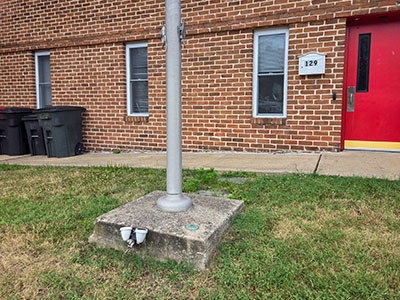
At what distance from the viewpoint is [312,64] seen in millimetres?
5539

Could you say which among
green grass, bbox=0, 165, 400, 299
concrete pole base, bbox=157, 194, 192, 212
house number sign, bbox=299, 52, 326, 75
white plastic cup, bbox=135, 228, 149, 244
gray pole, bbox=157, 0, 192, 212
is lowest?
green grass, bbox=0, 165, 400, 299

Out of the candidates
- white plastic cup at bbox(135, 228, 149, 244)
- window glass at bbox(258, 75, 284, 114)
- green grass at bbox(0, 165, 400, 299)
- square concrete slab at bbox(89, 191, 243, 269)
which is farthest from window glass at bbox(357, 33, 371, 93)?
white plastic cup at bbox(135, 228, 149, 244)

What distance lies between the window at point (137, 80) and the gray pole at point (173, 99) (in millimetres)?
4735

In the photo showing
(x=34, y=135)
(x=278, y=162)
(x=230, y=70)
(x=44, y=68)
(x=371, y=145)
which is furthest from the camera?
(x=44, y=68)

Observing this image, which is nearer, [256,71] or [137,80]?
[256,71]

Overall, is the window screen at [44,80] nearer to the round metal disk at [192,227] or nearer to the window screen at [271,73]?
the window screen at [271,73]

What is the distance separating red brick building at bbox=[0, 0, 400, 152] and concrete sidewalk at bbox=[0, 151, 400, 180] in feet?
1.31

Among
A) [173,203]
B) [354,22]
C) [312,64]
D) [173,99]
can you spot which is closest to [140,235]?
[173,203]

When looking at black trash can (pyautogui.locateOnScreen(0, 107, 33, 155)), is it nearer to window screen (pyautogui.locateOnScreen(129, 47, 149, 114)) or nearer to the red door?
window screen (pyautogui.locateOnScreen(129, 47, 149, 114))

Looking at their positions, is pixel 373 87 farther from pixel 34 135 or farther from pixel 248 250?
pixel 34 135

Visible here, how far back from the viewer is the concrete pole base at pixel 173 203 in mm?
2590

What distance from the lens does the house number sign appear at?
5.48 m

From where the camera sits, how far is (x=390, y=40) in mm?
5426

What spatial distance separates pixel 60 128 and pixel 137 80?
6.03ft
